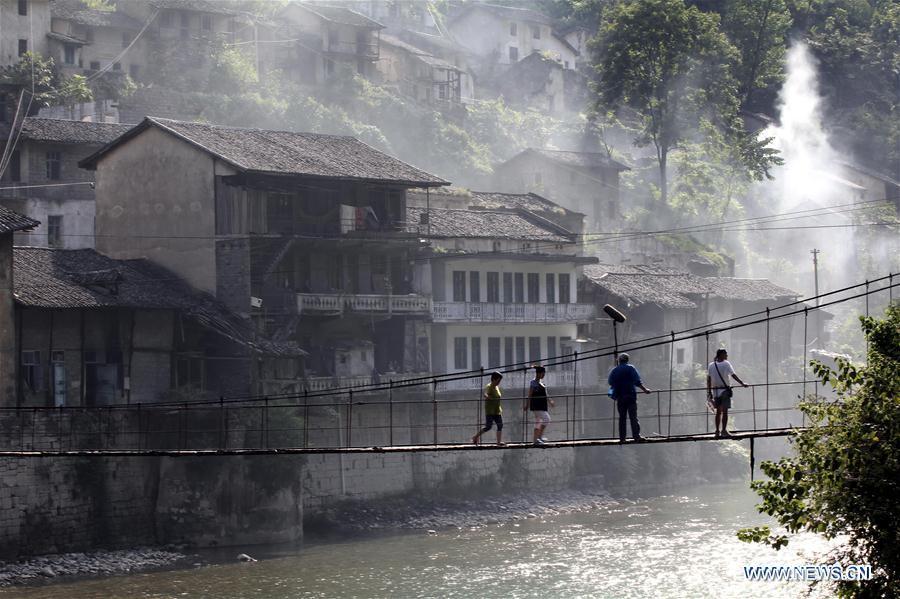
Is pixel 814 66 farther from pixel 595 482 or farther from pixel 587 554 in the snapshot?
pixel 587 554

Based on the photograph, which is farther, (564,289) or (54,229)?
(54,229)

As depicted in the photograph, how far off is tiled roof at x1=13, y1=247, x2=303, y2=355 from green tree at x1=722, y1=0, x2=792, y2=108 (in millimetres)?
42801

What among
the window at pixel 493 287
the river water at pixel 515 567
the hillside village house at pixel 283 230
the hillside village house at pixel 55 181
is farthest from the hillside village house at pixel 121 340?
the hillside village house at pixel 55 181

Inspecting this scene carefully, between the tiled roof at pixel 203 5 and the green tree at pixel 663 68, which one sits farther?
the tiled roof at pixel 203 5

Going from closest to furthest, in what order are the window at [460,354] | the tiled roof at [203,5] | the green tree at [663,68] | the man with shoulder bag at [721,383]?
the man with shoulder bag at [721,383] < the window at [460,354] < the green tree at [663,68] < the tiled roof at [203,5]

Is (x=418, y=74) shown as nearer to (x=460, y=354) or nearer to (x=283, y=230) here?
(x=460, y=354)

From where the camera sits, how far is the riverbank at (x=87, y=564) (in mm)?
35938

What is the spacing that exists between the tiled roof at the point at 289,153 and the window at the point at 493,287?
13.2 feet

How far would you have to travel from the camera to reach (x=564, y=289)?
5469cm

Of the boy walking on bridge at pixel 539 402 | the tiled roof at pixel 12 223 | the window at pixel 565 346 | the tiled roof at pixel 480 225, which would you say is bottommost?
the boy walking on bridge at pixel 539 402

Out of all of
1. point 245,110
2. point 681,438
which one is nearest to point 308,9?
point 245,110

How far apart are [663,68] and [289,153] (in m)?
26.7

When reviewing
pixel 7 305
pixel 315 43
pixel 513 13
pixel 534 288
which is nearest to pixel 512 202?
pixel 534 288

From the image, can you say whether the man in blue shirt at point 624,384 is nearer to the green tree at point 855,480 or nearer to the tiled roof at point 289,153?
the green tree at point 855,480
